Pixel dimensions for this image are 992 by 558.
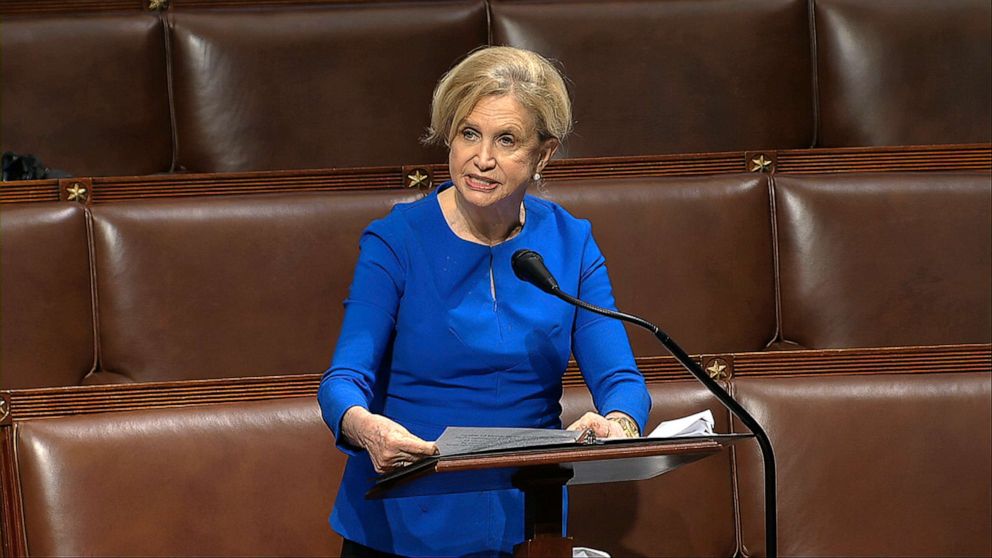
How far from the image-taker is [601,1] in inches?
53.6

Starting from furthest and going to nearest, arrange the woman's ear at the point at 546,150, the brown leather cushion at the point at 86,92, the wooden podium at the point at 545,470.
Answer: the brown leather cushion at the point at 86,92 → the woman's ear at the point at 546,150 → the wooden podium at the point at 545,470

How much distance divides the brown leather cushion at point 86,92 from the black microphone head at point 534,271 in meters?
0.68

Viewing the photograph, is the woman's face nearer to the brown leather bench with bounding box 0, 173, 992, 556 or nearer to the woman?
the woman

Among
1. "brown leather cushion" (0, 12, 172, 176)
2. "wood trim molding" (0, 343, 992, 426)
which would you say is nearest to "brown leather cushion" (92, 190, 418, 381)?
"wood trim molding" (0, 343, 992, 426)

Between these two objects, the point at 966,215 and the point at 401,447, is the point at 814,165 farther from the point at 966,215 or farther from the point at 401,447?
the point at 401,447

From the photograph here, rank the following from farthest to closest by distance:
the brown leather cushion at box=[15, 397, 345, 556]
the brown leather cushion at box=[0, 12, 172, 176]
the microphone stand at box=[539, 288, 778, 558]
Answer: the brown leather cushion at box=[0, 12, 172, 176]
the brown leather cushion at box=[15, 397, 345, 556]
the microphone stand at box=[539, 288, 778, 558]

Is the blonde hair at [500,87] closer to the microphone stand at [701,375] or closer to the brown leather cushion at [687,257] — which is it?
the microphone stand at [701,375]

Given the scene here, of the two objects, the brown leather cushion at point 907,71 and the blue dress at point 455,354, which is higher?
the brown leather cushion at point 907,71

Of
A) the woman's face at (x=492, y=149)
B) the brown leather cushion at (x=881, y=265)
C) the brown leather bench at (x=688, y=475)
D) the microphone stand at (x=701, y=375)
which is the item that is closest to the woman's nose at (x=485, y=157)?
the woman's face at (x=492, y=149)

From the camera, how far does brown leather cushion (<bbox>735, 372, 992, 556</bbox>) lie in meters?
1.02

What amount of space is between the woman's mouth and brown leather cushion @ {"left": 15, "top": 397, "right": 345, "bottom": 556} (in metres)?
0.26

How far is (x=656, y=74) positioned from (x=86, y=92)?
56cm

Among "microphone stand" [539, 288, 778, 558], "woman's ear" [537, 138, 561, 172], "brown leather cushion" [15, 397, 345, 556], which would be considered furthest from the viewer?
"brown leather cushion" [15, 397, 345, 556]

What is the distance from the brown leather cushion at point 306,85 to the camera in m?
1.31
